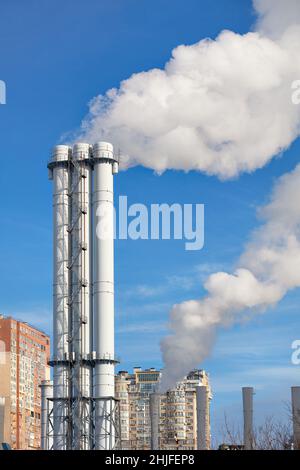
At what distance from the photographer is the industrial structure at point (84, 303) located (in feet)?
177

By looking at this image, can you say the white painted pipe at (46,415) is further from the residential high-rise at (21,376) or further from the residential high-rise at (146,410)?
the residential high-rise at (146,410)

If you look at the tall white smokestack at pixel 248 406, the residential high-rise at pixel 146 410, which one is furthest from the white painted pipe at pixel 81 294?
the residential high-rise at pixel 146 410

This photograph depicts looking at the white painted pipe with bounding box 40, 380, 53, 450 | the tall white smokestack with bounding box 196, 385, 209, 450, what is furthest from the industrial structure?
the tall white smokestack with bounding box 196, 385, 209, 450

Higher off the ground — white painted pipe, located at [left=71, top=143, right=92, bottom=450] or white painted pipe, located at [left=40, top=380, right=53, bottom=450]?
white painted pipe, located at [left=71, top=143, right=92, bottom=450]

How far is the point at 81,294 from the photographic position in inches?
2159

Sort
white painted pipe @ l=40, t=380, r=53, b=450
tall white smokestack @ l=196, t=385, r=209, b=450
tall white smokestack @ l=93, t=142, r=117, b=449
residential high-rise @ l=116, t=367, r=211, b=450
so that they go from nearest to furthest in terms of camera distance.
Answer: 1. tall white smokestack @ l=93, t=142, r=117, b=449
2. white painted pipe @ l=40, t=380, r=53, b=450
3. tall white smokestack @ l=196, t=385, r=209, b=450
4. residential high-rise @ l=116, t=367, r=211, b=450

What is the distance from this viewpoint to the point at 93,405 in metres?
54.2

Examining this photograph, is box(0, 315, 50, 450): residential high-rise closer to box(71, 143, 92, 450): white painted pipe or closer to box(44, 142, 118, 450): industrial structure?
box(44, 142, 118, 450): industrial structure

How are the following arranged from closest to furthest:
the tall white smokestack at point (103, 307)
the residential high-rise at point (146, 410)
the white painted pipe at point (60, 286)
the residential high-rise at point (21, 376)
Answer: the tall white smokestack at point (103, 307)
the white painted pipe at point (60, 286)
the residential high-rise at point (21, 376)
the residential high-rise at point (146, 410)

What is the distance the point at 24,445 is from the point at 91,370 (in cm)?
4939

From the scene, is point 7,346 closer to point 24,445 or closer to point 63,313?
point 24,445

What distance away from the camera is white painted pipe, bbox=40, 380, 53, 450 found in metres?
55.3
